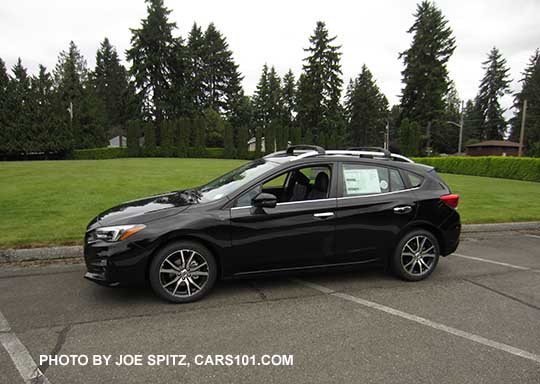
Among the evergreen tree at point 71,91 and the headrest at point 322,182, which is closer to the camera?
the headrest at point 322,182

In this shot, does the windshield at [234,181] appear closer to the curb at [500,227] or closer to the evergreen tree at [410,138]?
the curb at [500,227]

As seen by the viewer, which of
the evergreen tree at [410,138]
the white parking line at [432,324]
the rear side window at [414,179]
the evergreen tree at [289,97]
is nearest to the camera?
the white parking line at [432,324]

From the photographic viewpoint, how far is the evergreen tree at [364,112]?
71625 millimetres

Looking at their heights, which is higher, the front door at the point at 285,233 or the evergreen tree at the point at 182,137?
the evergreen tree at the point at 182,137

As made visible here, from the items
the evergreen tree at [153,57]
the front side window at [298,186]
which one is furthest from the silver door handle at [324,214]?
the evergreen tree at [153,57]

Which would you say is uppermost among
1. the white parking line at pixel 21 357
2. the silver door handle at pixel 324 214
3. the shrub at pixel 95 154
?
the shrub at pixel 95 154

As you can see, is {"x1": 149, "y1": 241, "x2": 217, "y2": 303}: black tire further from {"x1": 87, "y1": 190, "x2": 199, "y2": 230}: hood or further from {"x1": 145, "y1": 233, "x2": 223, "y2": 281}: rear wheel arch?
{"x1": 87, "y1": 190, "x2": 199, "y2": 230}: hood

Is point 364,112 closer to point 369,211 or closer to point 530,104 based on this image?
point 530,104

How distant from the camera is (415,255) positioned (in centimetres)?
448

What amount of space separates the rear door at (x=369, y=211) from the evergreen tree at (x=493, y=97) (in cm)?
7925

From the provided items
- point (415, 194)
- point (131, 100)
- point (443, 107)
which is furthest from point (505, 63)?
point (415, 194)

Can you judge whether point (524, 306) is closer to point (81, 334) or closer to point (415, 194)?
point (415, 194)

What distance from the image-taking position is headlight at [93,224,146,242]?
3521 millimetres

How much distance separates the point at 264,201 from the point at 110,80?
77761mm
